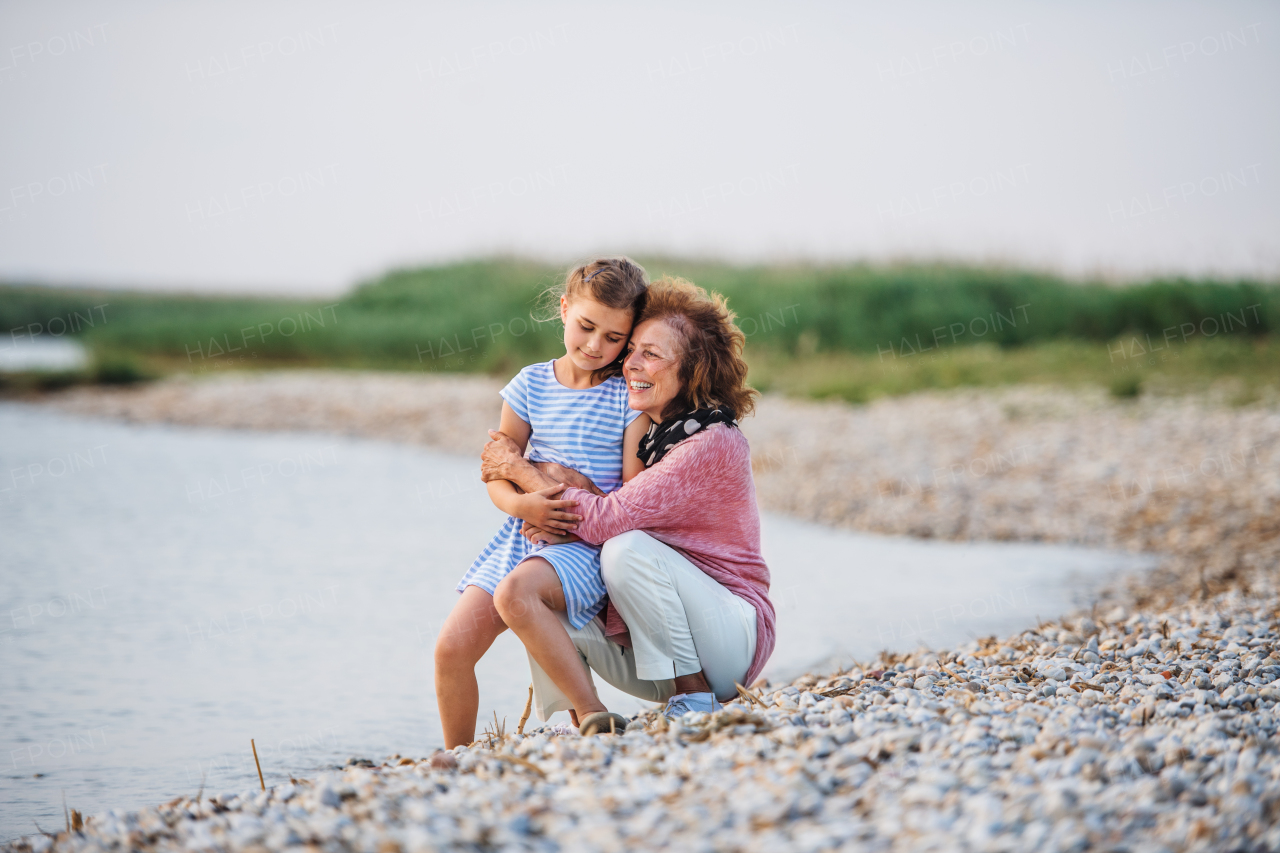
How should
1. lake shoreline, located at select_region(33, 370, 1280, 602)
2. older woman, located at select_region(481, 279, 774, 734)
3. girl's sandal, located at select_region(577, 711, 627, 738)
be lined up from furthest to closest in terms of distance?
lake shoreline, located at select_region(33, 370, 1280, 602) < older woman, located at select_region(481, 279, 774, 734) < girl's sandal, located at select_region(577, 711, 627, 738)

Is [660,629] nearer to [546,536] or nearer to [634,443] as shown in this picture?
[546,536]

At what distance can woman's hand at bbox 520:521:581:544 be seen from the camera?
2998 millimetres

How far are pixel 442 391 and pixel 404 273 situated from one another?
999 cm

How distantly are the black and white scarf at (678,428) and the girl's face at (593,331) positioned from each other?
0.30 metres

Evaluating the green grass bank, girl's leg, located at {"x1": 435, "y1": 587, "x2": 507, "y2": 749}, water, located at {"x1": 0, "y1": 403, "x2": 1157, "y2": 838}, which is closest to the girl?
girl's leg, located at {"x1": 435, "y1": 587, "x2": 507, "y2": 749}

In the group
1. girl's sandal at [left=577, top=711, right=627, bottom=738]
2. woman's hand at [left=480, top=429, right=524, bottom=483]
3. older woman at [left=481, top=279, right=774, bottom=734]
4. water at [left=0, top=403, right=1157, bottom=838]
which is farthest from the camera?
water at [left=0, top=403, right=1157, bottom=838]

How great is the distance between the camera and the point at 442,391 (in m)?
14.2

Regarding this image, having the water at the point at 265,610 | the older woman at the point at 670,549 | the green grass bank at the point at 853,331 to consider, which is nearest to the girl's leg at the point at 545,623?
the older woman at the point at 670,549

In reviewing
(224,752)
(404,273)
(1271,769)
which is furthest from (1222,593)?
(404,273)

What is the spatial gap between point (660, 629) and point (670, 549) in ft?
0.79

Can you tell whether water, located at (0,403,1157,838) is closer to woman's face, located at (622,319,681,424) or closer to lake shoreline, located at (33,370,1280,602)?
lake shoreline, located at (33,370,1280,602)

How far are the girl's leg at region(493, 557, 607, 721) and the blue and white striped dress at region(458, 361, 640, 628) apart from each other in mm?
159

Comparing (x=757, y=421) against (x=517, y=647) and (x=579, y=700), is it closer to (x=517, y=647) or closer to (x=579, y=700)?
(x=517, y=647)

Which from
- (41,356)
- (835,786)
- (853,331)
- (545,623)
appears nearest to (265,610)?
(545,623)
